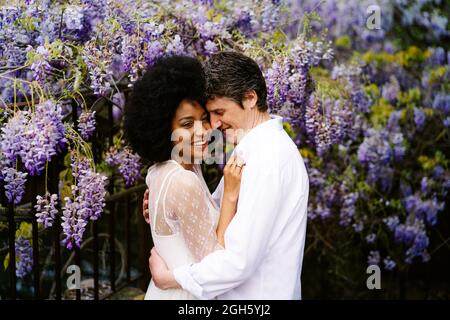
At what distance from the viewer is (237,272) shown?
2102 mm

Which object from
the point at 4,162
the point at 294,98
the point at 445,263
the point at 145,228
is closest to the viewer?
the point at 4,162

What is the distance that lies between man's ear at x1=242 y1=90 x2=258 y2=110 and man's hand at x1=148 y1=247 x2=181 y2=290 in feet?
2.10

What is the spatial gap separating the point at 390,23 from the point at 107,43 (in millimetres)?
3023

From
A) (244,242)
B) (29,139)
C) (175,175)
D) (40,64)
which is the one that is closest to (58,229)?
(29,139)

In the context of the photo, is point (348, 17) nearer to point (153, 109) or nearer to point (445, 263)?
point (445, 263)

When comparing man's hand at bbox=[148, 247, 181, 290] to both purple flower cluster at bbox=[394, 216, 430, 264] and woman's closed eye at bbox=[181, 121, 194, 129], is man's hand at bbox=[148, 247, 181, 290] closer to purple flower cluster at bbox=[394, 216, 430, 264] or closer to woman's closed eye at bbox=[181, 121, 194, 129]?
woman's closed eye at bbox=[181, 121, 194, 129]

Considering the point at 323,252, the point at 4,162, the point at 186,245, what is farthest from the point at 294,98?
the point at 323,252

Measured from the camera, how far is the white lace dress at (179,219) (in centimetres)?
223

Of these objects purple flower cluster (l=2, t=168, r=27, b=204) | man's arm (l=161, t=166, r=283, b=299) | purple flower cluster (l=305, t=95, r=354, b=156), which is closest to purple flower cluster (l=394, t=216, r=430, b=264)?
purple flower cluster (l=305, t=95, r=354, b=156)

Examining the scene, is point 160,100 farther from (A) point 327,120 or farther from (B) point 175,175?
(A) point 327,120

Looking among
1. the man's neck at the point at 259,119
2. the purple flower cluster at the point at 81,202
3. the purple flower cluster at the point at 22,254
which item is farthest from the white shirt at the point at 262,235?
the purple flower cluster at the point at 22,254

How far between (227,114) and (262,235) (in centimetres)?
52

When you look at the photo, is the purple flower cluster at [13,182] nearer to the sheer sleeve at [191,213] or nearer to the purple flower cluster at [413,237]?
the sheer sleeve at [191,213]

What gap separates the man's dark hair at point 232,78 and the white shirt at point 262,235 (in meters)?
0.18
